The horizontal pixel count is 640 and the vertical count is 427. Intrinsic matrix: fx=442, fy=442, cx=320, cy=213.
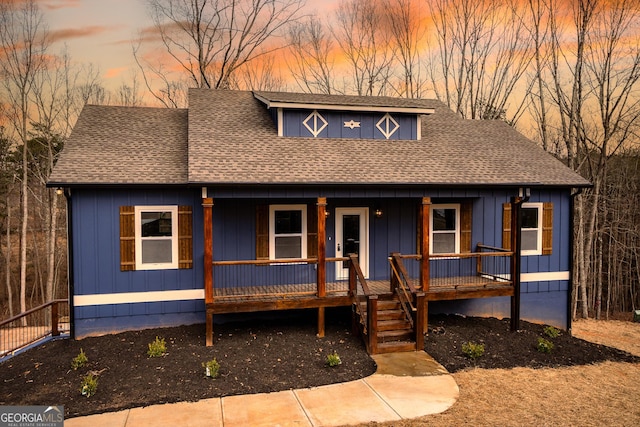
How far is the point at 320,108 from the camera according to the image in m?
11.7

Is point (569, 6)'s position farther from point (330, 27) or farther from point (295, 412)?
point (295, 412)

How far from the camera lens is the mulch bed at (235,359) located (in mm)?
7102

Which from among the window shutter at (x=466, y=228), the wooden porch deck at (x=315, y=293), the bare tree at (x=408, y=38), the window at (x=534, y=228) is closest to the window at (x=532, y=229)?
the window at (x=534, y=228)

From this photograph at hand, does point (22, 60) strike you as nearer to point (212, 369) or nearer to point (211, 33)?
point (211, 33)

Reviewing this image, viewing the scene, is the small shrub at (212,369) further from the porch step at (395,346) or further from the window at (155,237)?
the porch step at (395,346)

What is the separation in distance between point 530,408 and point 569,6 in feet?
57.3

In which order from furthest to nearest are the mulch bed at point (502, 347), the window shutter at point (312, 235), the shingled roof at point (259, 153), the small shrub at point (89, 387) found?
the window shutter at point (312, 235)
the shingled roof at point (259, 153)
the mulch bed at point (502, 347)
the small shrub at point (89, 387)

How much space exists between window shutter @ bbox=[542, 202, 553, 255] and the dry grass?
11.9 feet

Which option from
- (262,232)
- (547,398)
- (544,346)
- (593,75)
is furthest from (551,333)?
(593,75)

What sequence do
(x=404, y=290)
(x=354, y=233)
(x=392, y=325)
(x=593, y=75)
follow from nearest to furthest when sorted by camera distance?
(x=392, y=325)
(x=404, y=290)
(x=354, y=233)
(x=593, y=75)

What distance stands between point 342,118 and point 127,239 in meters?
6.29

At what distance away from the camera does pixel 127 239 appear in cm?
977

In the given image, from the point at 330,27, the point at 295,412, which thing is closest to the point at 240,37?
the point at 330,27

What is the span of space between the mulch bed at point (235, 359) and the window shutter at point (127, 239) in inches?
60.4
